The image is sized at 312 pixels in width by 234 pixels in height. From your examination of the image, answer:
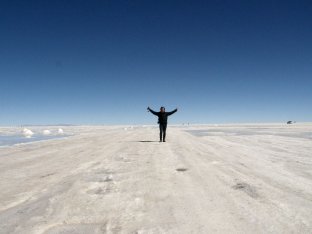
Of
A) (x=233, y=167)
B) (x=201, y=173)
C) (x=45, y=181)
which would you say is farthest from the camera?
(x=233, y=167)

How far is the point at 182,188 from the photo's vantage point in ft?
18.2

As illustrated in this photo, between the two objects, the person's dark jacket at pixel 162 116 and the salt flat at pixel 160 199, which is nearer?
the salt flat at pixel 160 199

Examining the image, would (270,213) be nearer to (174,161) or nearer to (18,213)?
(18,213)

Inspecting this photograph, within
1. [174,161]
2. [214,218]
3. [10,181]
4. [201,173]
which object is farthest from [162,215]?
[174,161]

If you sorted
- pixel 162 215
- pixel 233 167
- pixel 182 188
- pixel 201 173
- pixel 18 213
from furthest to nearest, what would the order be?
pixel 233 167, pixel 201 173, pixel 182 188, pixel 18 213, pixel 162 215

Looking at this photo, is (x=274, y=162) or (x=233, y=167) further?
(x=274, y=162)

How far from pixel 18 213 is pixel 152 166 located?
4.36 metres

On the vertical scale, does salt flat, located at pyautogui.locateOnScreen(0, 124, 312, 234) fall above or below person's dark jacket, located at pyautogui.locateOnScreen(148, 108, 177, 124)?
below

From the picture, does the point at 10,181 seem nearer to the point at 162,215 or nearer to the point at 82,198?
the point at 82,198

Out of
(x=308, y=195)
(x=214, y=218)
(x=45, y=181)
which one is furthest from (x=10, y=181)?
(x=308, y=195)

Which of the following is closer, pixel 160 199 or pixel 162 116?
pixel 160 199

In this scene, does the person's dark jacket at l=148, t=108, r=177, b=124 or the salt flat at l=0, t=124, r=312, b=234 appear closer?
the salt flat at l=0, t=124, r=312, b=234

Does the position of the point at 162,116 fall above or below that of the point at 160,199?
above

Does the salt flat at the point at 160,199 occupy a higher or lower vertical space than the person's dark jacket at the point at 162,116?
lower
